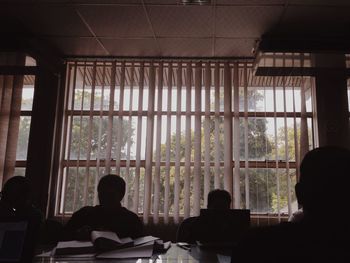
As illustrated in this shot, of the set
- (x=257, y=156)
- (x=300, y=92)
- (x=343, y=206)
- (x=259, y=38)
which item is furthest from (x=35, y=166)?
(x=343, y=206)

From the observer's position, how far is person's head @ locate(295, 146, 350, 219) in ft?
2.69

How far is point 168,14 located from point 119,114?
1269mm

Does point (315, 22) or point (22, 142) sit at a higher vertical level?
point (315, 22)

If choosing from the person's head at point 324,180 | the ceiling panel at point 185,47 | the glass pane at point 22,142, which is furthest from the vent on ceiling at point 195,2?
the glass pane at point 22,142

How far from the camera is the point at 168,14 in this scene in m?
2.72

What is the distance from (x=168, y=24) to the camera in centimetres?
289

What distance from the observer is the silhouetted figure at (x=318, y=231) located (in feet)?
2.64

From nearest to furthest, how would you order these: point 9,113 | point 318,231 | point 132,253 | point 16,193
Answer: point 318,231, point 132,253, point 16,193, point 9,113

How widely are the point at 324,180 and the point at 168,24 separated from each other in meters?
2.39

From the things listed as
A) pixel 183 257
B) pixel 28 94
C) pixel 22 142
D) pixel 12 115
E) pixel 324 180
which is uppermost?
pixel 28 94

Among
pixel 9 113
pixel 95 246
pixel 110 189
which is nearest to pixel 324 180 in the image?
pixel 95 246

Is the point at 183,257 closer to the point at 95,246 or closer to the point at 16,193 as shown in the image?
the point at 95,246

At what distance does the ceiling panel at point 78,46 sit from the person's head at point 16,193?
5.44ft

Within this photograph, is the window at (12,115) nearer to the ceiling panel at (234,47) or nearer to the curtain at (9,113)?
the curtain at (9,113)
